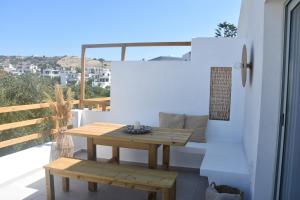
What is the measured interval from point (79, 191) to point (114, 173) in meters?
0.89

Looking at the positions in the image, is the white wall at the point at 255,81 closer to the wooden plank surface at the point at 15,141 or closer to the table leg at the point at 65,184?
the table leg at the point at 65,184

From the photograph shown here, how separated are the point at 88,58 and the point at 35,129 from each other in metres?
2.99

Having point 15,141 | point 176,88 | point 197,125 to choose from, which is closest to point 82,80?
point 15,141

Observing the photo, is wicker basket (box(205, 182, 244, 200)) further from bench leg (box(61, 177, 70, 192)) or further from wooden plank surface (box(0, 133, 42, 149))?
wooden plank surface (box(0, 133, 42, 149))

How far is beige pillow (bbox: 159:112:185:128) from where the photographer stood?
4.40 metres

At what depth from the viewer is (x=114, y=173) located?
2.89 m

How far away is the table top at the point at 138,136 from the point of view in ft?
10.4

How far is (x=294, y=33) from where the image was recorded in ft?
6.79

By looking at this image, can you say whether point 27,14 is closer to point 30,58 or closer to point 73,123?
point 30,58

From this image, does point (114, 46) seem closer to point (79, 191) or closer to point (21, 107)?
point (21, 107)

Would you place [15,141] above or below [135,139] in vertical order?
below

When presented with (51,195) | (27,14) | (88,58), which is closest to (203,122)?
(51,195)

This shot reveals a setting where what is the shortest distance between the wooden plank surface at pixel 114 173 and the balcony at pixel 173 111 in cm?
46

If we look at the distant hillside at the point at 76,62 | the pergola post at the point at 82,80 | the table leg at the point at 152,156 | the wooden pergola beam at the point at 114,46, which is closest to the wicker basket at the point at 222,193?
the table leg at the point at 152,156
